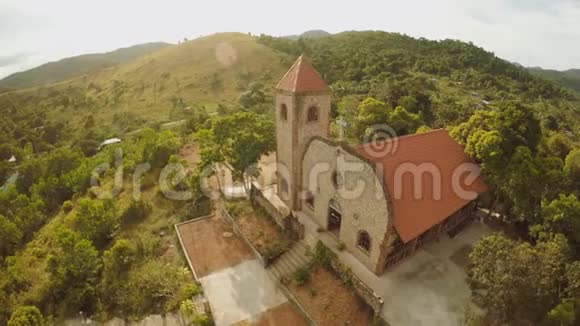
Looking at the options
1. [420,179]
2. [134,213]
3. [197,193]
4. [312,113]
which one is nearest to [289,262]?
[420,179]

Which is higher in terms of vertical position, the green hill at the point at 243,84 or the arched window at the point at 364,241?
the green hill at the point at 243,84

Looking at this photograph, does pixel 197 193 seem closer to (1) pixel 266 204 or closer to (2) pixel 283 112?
(1) pixel 266 204

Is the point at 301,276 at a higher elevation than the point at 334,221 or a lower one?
lower

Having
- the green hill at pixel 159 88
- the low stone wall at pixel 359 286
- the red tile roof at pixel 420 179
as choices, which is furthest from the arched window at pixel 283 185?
the green hill at pixel 159 88

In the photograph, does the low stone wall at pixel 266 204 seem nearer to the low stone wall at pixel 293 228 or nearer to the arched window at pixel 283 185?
the low stone wall at pixel 293 228

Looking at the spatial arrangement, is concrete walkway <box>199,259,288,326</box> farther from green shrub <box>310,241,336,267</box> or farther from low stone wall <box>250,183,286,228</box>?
low stone wall <box>250,183,286,228</box>

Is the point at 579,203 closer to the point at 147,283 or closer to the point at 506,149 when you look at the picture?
the point at 506,149
